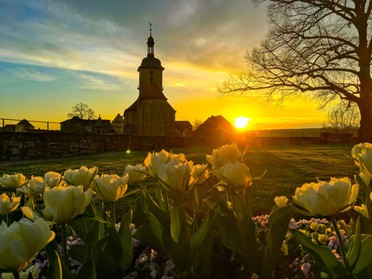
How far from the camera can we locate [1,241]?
1.09m

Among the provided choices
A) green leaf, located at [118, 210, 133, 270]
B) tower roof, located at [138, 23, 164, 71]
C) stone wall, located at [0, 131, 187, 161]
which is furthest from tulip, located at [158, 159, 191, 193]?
tower roof, located at [138, 23, 164, 71]

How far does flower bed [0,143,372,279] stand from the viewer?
1350 mm

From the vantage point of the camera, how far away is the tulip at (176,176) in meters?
1.57

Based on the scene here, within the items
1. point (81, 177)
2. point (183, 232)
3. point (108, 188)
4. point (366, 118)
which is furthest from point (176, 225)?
point (366, 118)

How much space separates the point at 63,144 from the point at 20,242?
2362 cm

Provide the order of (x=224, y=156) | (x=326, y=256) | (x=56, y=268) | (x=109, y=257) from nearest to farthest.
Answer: (x=56, y=268), (x=326, y=256), (x=109, y=257), (x=224, y=156)

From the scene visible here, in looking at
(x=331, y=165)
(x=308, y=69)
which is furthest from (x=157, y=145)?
(x=331, y=165)

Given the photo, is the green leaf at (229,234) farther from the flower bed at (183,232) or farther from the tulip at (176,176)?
the tulip at (176,176)

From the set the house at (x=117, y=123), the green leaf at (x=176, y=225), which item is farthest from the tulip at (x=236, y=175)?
the house at (x=117, y=123)

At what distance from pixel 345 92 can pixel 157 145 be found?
14.0 metres

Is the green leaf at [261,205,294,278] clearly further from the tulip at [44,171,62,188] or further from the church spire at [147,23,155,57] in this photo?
the church spire at [147,23,155,57]

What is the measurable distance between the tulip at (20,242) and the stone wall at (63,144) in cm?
2199

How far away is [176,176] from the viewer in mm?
1569

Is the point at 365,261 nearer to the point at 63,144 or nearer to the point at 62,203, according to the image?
the point at 62,203
